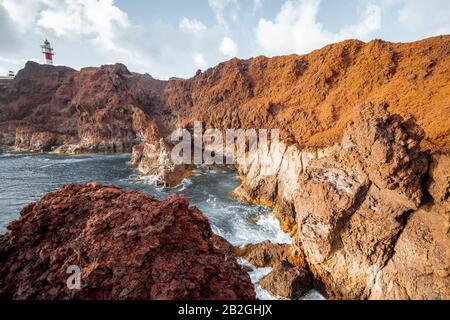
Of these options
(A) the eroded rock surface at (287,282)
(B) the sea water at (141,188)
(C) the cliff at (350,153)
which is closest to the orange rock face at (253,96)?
(C) the cliff at (350,153)

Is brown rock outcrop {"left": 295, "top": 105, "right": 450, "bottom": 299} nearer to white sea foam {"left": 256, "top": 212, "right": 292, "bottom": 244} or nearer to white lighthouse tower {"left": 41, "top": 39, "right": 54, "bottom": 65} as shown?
white sea foam {"left": 256, "top": 212, "right": 292, "bottom": 244}

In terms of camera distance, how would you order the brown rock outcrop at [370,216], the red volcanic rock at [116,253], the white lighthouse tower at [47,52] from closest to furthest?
the red volcanic rock at [116,253] → the brown rock outcrop at [370,216] → the white lighthouse tower at [47,52]

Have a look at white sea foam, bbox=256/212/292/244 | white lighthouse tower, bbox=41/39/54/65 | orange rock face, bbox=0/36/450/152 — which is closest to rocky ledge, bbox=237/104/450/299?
white sea foam, bbox=256/212/292/244

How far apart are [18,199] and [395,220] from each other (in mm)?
28333

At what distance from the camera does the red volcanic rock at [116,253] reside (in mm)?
3469

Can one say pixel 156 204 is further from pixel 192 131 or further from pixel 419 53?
pixel 192 131

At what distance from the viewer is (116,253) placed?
3809 mm

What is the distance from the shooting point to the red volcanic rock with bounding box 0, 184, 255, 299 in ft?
11.4

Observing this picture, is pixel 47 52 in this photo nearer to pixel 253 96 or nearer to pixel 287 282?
pixel 253 96

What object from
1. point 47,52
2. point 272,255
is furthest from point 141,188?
point 47,52

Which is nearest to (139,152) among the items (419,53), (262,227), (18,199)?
(18,199)

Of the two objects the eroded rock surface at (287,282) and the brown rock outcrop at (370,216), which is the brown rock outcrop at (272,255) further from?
the eroded rock surface at (287,282)

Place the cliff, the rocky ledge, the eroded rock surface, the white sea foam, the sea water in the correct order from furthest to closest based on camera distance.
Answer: the sea water
the white sea foam
the eroded rock surface
the cliff
the rocky ledge
